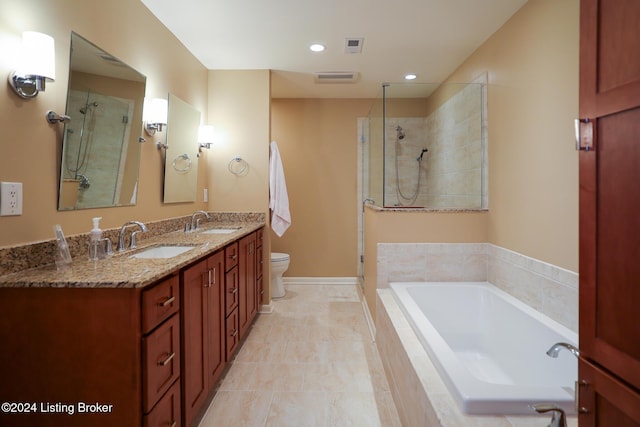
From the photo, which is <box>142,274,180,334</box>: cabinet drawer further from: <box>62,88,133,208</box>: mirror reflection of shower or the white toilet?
the white toilet

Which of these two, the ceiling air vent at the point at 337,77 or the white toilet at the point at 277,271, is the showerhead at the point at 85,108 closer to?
the ceiling air vent at the point at 337,77

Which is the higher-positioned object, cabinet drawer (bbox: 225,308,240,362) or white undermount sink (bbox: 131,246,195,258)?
white undermount sink (bbox: 131,246,195,258)

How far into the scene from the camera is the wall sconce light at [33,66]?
1.29 m

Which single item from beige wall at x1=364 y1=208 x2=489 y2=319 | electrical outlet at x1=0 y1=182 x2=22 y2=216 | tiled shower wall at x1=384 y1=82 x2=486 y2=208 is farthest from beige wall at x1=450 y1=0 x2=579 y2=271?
electrical outlet at x1=0 y1=182 x2=22 y2=216

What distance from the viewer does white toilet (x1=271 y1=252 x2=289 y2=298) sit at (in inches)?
149

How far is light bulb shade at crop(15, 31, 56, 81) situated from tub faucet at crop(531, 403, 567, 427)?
1.99 meters

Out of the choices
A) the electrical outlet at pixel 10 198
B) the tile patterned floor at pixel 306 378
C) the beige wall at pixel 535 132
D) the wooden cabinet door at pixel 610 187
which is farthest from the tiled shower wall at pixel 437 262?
the electrical outlet at pixel 10 198

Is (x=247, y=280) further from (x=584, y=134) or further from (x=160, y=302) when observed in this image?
(x=584, y=134)

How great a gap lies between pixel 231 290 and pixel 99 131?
3.95 feet

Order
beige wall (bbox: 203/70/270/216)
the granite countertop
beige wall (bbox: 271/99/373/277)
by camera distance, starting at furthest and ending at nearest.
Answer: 1. beige wall (bbox: 271/99/373/277)
2. beige wall (bbox: 203/70/270/216)
3. the granite countertop

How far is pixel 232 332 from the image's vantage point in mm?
2338

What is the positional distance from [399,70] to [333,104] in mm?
1167

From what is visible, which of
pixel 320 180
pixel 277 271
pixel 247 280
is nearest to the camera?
pixel 247 280

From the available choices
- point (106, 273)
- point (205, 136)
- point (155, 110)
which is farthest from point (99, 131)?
→ point (205, 136)
